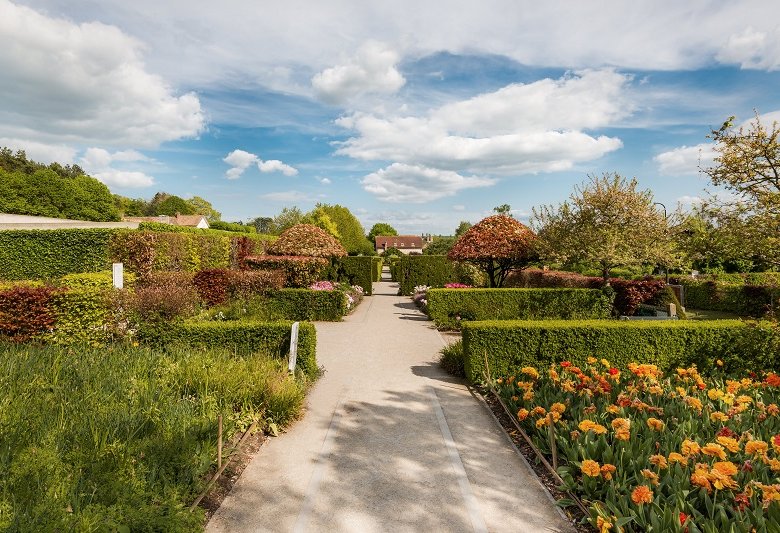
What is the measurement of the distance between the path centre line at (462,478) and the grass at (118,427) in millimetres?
2119

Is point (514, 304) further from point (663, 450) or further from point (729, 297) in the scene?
point (729, 297)

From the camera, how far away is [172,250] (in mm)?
18812

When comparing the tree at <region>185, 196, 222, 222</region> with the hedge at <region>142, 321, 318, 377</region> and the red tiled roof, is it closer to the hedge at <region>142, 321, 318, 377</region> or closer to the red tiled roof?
the red tiled roof

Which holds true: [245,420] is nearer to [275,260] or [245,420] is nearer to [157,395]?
[157,395]

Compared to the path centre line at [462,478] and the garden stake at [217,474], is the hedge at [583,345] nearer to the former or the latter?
the path centre line at [462,478]

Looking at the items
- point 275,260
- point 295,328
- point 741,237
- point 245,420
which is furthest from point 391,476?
point 275,260

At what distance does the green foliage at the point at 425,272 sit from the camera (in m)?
25.1

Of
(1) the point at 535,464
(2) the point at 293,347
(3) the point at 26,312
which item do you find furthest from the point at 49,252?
(1) the point at 535,464

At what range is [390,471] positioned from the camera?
192 inches

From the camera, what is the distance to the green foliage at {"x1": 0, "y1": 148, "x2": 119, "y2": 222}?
143 feet

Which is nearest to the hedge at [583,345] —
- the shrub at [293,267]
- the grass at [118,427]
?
the grass at [118,427]

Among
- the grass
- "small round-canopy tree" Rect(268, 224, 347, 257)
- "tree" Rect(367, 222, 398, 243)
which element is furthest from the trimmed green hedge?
"tree" Rect(367, 222, 398, 243)

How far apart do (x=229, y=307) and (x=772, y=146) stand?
44.8ft

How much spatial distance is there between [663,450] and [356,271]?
815 inches
